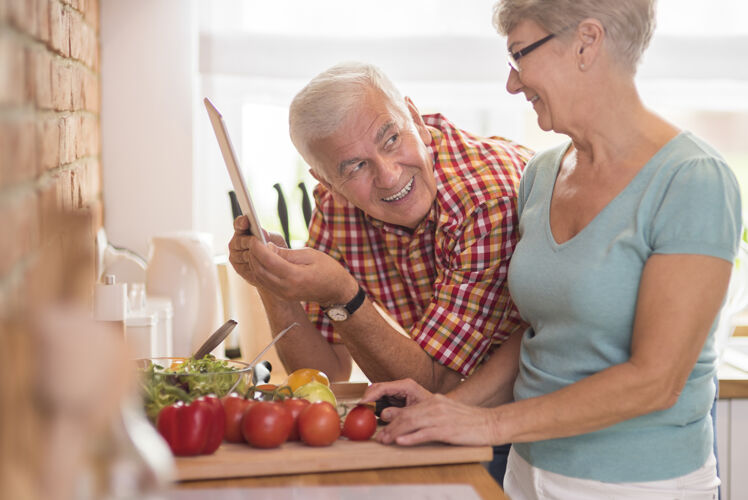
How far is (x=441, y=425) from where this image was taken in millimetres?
1165

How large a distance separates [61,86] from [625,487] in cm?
114

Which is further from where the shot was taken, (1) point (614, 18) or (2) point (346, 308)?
(2) point (346, 308)

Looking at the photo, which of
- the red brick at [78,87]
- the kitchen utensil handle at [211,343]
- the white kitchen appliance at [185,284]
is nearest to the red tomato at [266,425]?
the kitchen utensil handle at [211,343]

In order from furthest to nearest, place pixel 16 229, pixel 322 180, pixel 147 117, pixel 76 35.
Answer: pixel 147 117 < pixel 76 35 < pixel 322 180 < pixel 16 229

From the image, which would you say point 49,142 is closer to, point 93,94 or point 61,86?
point 61,86

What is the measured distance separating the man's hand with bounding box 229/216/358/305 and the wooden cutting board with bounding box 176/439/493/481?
317mm

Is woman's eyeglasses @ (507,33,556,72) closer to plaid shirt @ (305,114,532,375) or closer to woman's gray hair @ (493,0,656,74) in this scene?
woman's gray hair @ (493,0,656,74)

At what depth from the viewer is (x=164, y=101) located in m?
2.44

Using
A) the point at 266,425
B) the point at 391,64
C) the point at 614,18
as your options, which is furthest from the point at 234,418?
the point at 391,64

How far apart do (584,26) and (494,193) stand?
40 cm

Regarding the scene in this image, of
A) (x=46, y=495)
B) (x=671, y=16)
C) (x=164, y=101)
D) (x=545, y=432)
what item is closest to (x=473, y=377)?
(x=545, y=432)

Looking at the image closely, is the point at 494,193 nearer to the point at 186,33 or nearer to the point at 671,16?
the point at 186,33

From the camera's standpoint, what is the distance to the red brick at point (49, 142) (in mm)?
A: 1051

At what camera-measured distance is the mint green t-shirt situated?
1088mm
